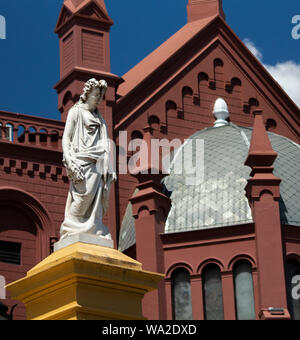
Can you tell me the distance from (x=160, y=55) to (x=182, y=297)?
10.7 meters

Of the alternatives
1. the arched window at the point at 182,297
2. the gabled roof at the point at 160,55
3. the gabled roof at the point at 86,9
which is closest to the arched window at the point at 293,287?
the arched window at the point at 182,297

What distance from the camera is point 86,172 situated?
54.2ft

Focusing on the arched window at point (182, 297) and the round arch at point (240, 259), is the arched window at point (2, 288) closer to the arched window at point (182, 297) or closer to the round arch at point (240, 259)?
the arched window at point (182, 297)

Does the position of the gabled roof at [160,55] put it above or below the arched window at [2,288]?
above

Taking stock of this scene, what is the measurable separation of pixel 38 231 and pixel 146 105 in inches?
297

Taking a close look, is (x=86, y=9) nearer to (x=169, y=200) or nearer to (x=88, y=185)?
(x=169, y=200)

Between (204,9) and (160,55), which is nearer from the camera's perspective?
(160,55)

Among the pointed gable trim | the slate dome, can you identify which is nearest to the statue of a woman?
the slate dome

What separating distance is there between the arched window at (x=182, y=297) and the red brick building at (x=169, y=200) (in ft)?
0.11

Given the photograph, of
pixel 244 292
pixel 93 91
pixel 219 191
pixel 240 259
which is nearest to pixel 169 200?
pixel 219 191

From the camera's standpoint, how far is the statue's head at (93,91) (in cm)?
1709

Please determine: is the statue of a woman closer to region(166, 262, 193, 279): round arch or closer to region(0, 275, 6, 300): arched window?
region(0, 275, 6, 300): arched window

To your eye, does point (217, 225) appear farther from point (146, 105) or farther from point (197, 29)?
point (197, 29)

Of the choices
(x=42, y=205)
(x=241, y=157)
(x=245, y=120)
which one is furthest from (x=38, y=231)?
(x=245, y=120)
